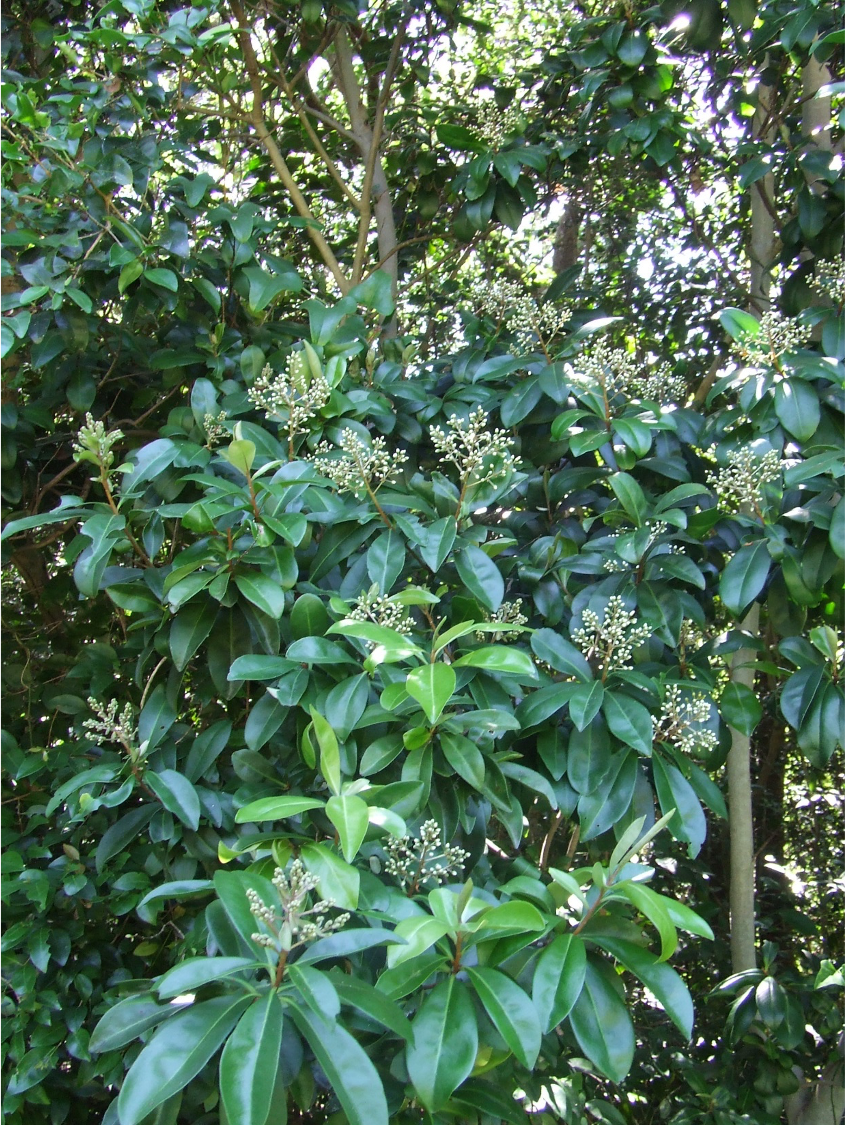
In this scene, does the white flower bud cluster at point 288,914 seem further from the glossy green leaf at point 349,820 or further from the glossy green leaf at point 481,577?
the glossy green leaf at point 481,577

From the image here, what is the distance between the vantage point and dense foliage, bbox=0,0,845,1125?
1161 millimetres

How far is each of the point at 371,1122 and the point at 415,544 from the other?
0.98 meters

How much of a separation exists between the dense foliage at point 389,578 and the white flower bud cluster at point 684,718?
0.04 ft

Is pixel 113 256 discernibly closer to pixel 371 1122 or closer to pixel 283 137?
pixel 283 137

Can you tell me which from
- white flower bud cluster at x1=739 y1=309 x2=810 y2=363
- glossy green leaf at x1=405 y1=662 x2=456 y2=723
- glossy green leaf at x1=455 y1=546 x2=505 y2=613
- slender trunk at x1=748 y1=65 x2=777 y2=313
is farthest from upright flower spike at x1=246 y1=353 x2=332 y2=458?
slender trunk at x1=748 y1=65 x2=777 y2=313

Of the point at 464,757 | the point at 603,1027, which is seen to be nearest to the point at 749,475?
the point at 464,757

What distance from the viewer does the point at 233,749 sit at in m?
1.86

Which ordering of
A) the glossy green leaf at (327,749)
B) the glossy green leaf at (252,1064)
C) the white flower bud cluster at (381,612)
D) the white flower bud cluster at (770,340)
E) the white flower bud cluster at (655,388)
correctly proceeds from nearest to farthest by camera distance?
the glossy green leaf at (252,1064) → the glossy green leaf at (327,749) → the white flower bud cluster at (381,612) → the white flower bud cluster at (770,340) → the white flower bud cluster at (655,388)

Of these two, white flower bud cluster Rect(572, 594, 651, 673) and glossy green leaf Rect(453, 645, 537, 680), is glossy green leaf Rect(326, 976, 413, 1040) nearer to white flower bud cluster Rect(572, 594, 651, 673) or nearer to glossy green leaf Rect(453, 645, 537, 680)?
glossy green leaf Rect(453, 645, 537, 680)

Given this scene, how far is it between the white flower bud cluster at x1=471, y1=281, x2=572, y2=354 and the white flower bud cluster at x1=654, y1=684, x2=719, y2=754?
94 cm

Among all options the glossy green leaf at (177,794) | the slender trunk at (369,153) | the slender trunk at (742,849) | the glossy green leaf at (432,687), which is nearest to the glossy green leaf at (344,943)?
the glossy green leaf at (432,687)

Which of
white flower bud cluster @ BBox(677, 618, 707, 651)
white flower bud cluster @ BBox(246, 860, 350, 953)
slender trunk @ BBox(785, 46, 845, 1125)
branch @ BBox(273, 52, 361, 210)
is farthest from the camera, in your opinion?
branch @ BBox(273, 52, 361, 210)

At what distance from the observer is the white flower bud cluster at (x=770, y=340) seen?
201 centimetres

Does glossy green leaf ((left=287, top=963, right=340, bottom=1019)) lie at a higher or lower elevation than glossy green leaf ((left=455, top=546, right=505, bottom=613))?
lower
